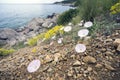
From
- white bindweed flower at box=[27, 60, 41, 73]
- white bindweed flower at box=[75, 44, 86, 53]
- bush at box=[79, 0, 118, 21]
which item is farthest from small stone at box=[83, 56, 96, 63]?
bush at box=[79, 0, 118, 21]

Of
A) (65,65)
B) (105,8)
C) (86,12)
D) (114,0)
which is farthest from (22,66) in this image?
(114,0)

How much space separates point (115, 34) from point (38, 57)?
1.91 metres

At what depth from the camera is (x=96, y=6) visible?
6.88 m

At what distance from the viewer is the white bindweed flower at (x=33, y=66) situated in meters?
3.99

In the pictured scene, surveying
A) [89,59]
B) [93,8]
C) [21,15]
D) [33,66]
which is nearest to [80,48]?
[89,59]

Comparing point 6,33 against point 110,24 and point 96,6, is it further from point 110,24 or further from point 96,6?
point 110,24

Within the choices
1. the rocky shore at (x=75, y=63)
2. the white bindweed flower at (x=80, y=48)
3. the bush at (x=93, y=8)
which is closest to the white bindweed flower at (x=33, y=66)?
the rocky shore at (x=75, y=63)

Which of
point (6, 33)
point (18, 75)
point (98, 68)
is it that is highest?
point (98, 68)

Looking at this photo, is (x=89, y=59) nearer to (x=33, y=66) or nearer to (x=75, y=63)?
(x=75, y=63)

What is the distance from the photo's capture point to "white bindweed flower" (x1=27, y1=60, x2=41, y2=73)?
3.99 metres

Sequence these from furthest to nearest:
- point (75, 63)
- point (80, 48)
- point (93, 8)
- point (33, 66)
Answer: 1. point (93, 8)
2. point (80, 48)
3. point (33, 66)
4. point (75, 63)

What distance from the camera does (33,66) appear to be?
4074mm

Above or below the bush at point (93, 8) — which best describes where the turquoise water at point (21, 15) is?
below

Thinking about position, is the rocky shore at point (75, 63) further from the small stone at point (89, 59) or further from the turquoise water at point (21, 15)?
the turquoise water at point (21, 15)
